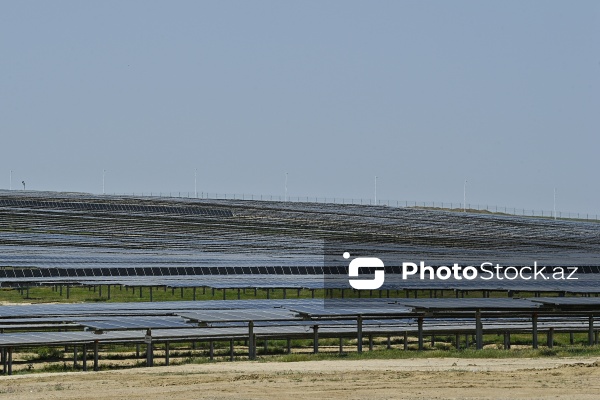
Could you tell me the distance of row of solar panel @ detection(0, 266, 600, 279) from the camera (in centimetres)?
6244

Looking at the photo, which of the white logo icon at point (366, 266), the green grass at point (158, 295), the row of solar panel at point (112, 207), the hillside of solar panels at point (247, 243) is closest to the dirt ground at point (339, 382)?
the hillside of solar panels at point (247, 243)

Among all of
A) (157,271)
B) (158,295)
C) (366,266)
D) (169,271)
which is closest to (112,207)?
(157,271)

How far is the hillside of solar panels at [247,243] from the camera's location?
60.8 meters

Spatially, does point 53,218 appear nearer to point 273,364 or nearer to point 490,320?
point 490,320

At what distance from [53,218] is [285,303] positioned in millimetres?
69822

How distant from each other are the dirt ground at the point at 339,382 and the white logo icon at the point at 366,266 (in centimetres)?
3110

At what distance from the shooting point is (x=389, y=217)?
132 metres

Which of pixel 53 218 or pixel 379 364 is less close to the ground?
pixel 53 218

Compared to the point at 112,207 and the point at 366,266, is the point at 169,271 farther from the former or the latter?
the point at 112,207

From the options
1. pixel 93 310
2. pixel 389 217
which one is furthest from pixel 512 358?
pixel 389 217

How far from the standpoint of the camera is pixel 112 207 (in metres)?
126

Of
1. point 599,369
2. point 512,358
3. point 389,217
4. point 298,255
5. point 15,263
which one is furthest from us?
point 389,217

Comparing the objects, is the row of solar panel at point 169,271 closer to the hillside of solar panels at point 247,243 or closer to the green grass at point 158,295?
the hillside of solar panels at point 247,243

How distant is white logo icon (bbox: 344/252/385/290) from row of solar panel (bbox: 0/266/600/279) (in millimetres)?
782
